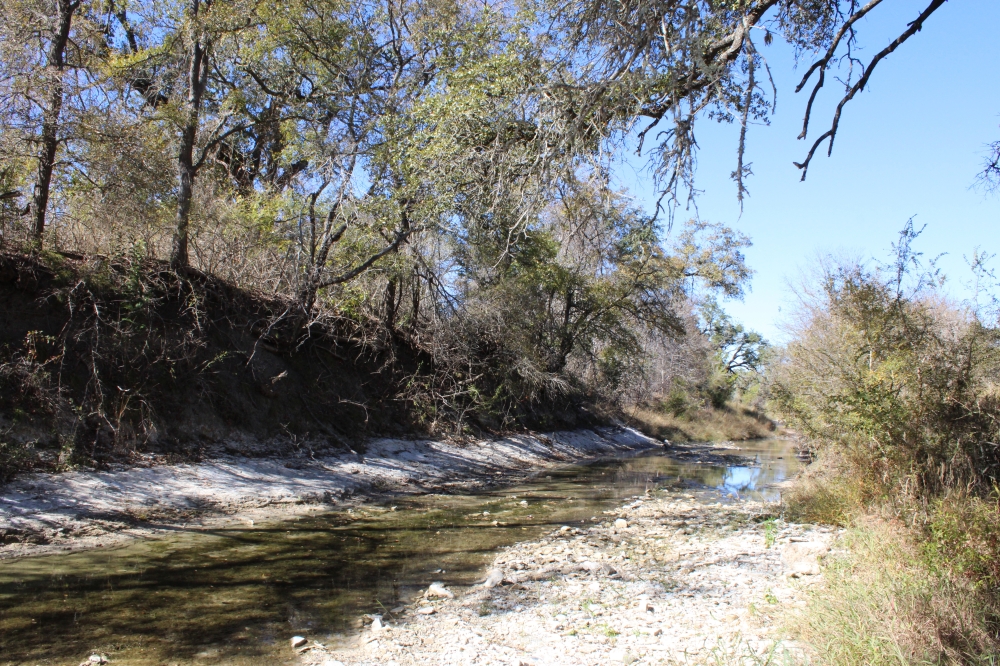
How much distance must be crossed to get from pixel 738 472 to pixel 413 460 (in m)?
10.2

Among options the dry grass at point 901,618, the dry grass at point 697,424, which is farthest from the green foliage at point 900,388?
the dry grass at point 697,424

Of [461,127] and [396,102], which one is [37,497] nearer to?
[461,127]

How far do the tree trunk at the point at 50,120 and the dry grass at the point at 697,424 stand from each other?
24.7 meters

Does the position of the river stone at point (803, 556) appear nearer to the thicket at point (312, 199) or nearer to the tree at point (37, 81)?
the thicket at point (312, 199)

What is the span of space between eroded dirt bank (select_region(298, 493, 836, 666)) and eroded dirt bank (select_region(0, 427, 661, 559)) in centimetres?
435

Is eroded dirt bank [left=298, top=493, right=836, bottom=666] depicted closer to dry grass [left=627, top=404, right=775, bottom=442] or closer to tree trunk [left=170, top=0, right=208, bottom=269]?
tree trunk [left=170, top=0, right=208, bottom=269]

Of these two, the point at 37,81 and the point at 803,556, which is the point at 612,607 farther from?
the point at 37,81

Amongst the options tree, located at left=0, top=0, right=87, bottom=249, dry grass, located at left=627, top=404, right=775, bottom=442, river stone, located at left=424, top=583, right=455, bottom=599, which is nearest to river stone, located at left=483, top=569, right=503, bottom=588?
river stone, located at left=424, top=583, right=455, bottom=599

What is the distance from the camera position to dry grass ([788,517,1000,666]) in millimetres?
3641

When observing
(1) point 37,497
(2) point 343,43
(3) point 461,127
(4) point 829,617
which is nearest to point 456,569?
(4) point 829,617

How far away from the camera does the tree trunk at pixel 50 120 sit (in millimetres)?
9938

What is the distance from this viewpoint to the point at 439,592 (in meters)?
6.11

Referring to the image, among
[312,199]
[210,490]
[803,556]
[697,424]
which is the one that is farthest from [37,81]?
[697,424]

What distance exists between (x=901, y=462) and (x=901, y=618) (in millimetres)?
4985
